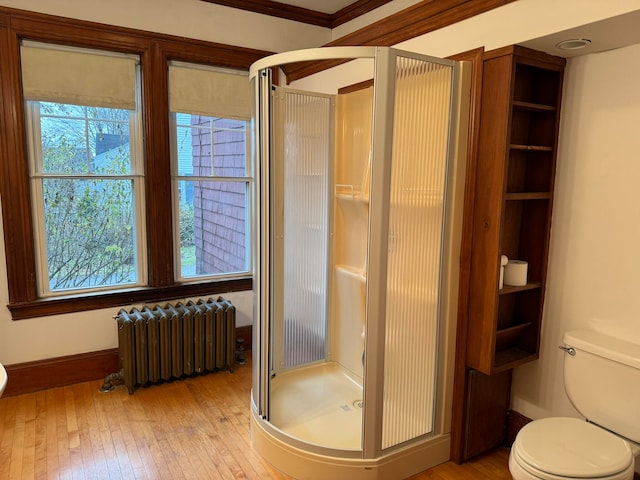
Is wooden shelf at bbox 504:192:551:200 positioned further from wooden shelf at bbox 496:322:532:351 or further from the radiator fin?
the radiator fin

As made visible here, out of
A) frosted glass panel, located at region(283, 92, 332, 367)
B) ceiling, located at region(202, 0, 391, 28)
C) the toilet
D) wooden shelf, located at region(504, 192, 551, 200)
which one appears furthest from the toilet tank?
ceiling, located at region(202, 0, 391, 28)

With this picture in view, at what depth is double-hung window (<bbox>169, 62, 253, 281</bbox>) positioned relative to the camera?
3.20 metres

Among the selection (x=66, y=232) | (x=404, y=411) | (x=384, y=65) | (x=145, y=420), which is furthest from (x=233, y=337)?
(x=384, y=65)

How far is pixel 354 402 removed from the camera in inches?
101

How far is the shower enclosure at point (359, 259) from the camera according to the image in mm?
1898

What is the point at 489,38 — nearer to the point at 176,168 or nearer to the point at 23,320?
the point at 176,168

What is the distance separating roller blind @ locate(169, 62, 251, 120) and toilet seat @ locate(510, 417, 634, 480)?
8.98 feet

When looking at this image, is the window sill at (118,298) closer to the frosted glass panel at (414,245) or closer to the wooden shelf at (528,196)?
the frosted glass panel at (414,245)

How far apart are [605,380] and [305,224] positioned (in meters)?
1.62

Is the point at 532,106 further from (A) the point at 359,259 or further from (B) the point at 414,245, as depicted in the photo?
(A) the point at 359,259

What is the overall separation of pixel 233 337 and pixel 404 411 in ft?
5.06

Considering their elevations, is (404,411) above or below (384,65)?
below

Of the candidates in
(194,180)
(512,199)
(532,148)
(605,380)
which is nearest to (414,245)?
(512,199)

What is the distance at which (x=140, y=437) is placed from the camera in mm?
2420
